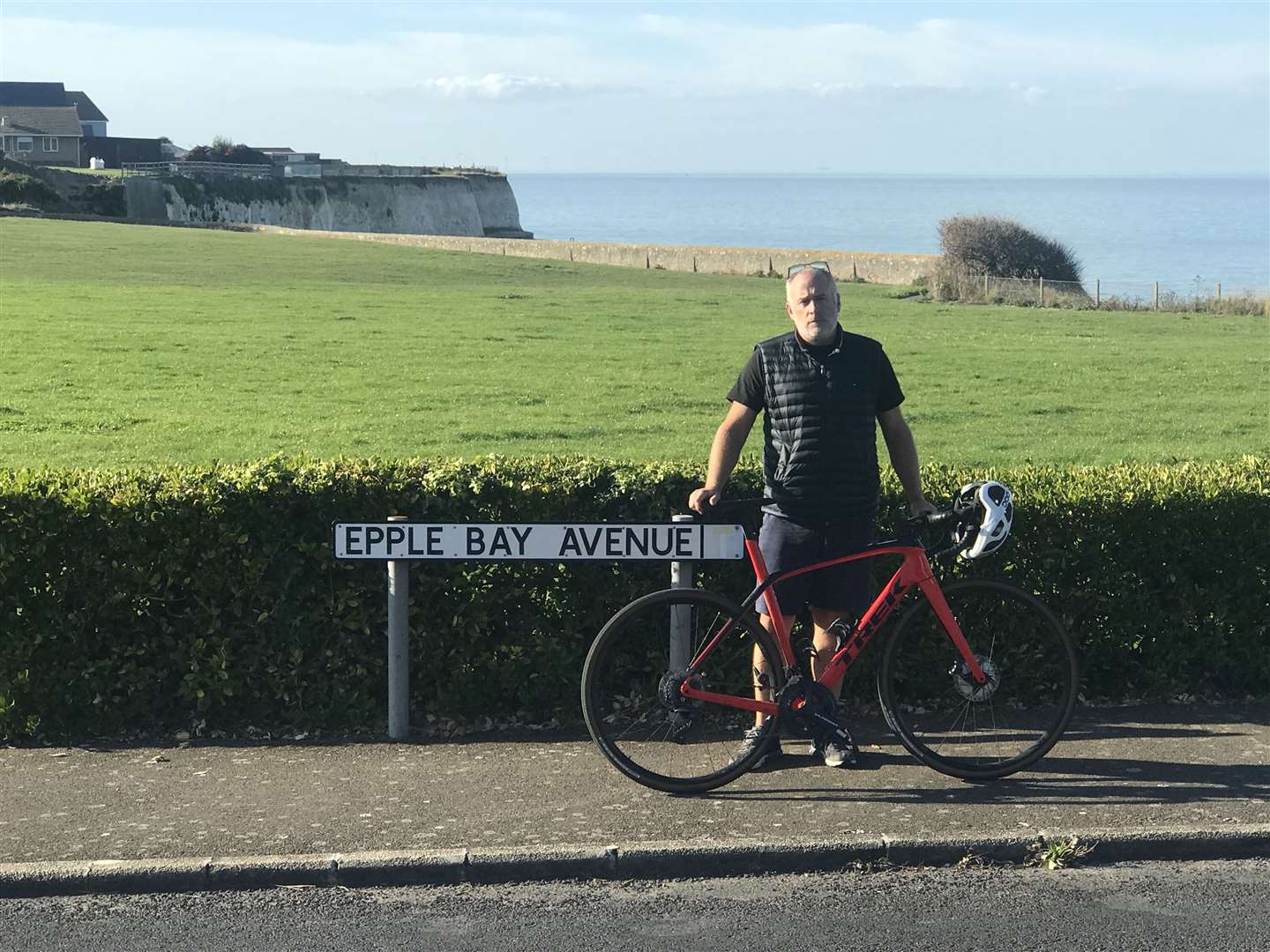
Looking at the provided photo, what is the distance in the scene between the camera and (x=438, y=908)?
4.81m

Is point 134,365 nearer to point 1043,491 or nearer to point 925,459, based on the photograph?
point 925,459

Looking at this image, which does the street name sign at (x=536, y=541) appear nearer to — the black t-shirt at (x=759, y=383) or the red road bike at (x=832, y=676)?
the red road bike at (x=832, y=676)

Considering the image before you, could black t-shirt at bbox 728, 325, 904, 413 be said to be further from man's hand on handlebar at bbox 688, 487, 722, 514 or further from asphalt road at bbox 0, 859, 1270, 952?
asphalt road at bbox 0, 859, 1270, 952

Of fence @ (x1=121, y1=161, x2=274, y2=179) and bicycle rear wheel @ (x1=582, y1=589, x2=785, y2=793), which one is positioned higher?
fence @ (x1=121, y1=161, x2=274, y2=179)

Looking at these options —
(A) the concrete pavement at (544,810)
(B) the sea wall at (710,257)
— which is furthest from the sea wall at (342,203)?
(A) the concrete pavement at (544,810)

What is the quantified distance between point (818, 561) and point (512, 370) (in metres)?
16.0

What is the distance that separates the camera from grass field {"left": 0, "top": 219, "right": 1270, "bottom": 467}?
15.3 m

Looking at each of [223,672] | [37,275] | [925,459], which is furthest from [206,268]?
[223,672]

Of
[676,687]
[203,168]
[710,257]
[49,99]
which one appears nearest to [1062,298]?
[710,257]

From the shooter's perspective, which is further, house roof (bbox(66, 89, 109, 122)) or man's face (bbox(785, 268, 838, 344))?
house roof (bbox(66, 89, 109, 122))

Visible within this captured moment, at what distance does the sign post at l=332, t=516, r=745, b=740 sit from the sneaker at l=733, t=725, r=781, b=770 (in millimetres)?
519

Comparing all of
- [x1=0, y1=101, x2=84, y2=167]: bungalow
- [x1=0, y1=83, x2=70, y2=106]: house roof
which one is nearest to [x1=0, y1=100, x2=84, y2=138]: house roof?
[x1=0, y1=101, x2=84, y2=167]: bungalow

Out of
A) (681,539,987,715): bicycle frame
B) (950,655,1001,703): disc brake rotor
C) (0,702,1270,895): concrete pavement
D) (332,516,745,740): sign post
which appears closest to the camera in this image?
(0,702,1270,895): concrete pavement

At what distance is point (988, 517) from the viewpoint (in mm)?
5707
